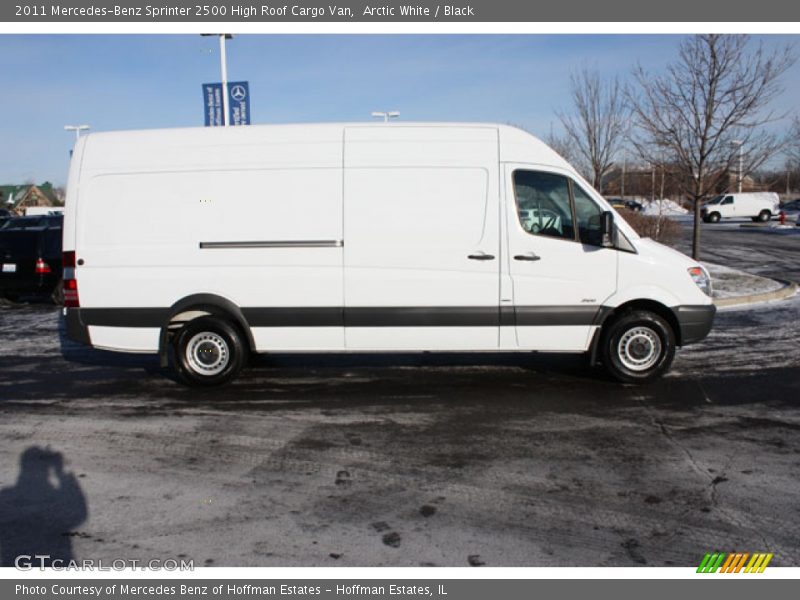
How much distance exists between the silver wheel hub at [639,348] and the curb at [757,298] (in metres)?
5.94

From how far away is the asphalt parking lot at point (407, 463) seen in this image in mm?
3824

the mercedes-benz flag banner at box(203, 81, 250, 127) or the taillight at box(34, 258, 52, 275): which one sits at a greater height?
the mercedes-benz flag banner at box(203, 81, 250, 127)

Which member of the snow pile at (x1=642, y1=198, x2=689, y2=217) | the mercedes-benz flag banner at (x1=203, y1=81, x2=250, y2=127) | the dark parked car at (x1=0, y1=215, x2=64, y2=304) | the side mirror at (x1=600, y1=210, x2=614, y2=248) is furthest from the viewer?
the snow pile at (x1=642, y1=198, x2=689, y2=217)

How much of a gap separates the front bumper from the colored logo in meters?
3.57

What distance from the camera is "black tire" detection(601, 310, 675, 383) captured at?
6926 mm

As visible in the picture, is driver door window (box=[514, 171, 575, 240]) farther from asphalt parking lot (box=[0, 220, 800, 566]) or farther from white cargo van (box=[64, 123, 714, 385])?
asphalt parking lot (box=[0, 220, 800, 566])

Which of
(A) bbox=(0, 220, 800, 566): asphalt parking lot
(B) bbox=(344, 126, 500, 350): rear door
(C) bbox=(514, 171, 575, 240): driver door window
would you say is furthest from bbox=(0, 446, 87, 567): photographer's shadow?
(C) bbox=(514, 171, 575, 240): driver door window

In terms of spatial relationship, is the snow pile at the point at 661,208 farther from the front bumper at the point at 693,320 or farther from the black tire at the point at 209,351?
the black tire at the point at 209,351

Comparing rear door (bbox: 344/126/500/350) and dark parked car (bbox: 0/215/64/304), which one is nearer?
rear door (bbox: 344/126/500/350)

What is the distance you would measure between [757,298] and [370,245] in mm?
9362

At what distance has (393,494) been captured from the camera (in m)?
4.47

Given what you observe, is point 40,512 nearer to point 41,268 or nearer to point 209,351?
point 209,351

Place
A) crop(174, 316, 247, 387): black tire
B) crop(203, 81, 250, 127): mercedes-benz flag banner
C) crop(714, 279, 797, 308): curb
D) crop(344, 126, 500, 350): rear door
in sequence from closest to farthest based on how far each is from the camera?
crop(344, 126, 500, 350): rear door
crop(174, 316, 247, 387): black tire
crop(714, 279, 797, 308): curb
crop(203, 81, 250, 127): mercedes-benz flag banner

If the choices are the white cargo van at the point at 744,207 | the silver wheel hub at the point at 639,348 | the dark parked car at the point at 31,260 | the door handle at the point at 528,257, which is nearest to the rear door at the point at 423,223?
the door handle at the point at 528,257
